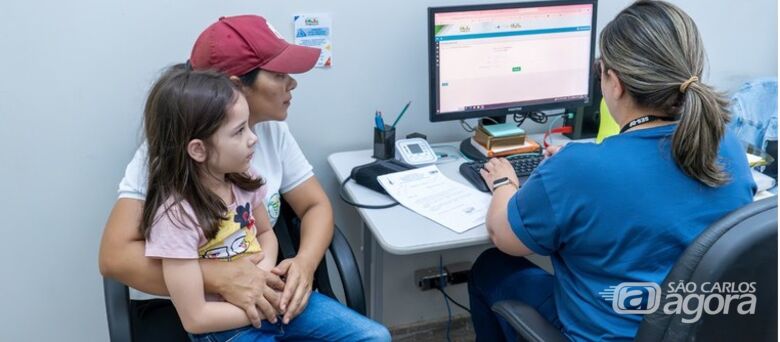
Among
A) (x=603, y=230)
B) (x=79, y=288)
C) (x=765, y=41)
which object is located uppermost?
(x=765, y=41)

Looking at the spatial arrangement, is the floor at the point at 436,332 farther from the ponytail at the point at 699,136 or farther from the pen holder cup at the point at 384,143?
the ponytail at the point at 699,136

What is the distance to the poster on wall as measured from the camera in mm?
1785

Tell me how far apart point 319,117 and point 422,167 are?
1.13ft

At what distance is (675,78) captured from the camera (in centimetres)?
121

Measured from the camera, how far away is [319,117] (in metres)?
1.92

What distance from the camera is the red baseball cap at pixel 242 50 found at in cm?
140

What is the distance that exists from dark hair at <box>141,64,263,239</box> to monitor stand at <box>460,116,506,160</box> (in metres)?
0.83

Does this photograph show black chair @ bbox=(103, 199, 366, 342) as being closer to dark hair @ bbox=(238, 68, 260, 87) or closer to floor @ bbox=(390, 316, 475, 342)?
dark hair @ bbox=(238, 68, 260, 87)

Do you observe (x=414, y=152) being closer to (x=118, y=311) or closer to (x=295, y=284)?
(x=295, y=284)

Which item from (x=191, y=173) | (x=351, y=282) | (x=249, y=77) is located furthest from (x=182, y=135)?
(x=351, y=282)

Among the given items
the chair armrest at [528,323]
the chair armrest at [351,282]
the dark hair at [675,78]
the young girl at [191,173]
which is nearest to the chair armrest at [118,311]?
the young girl at [191,173]

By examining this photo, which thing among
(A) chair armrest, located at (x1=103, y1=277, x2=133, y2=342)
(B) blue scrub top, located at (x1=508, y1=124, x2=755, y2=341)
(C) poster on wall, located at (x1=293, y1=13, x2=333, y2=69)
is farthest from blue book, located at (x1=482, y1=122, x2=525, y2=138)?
(A) chair armrest, located at (x1=103, y1=277, x2=133, y2=342)

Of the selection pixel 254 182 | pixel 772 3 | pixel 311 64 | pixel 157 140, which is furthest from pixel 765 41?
pixel 157 140

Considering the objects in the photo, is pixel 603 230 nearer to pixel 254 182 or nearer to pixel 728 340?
pixel 728 340
